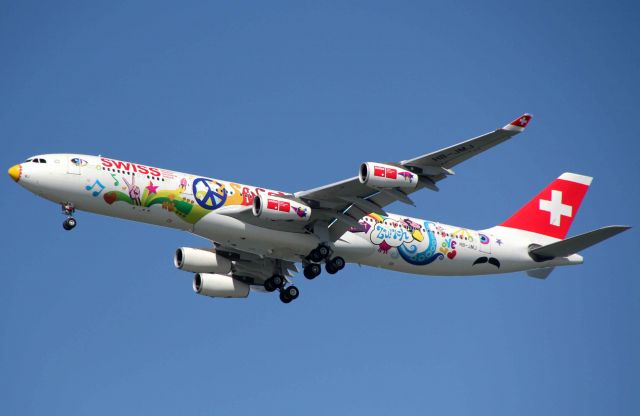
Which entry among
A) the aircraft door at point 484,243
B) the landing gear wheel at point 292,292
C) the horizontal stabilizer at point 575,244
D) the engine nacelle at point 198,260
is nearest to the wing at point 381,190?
the landing gear wheel at point 292,292

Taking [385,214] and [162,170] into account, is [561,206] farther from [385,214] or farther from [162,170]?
[162,170]

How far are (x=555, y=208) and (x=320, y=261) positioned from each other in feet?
48.6

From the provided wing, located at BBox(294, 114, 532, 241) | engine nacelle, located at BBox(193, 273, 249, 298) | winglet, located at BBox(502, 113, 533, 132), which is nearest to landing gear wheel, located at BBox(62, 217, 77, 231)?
engine nacelle, located at BBox(193, 273, 249, 298)

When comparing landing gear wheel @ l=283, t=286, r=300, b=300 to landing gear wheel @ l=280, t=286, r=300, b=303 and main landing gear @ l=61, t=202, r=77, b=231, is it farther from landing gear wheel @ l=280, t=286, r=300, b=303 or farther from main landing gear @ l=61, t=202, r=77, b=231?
main landing gear @ l=61, t=202, r=77, b=231

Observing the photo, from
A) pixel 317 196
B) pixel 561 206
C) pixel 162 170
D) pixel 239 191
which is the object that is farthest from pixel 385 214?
pixel 561 206

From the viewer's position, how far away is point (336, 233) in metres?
46.9

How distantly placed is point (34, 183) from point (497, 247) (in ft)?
75.2

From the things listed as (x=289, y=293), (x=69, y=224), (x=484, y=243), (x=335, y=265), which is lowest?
(x=289, y=293)

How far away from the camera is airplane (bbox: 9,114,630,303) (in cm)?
4300

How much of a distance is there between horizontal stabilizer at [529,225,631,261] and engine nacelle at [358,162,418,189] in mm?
9708

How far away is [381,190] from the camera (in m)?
43.3

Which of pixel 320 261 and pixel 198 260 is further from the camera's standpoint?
pixel 198 260

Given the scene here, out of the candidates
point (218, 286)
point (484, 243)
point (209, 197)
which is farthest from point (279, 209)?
point (484, 243)

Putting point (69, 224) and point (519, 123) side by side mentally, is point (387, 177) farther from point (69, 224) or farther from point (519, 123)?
point (69, 224)
